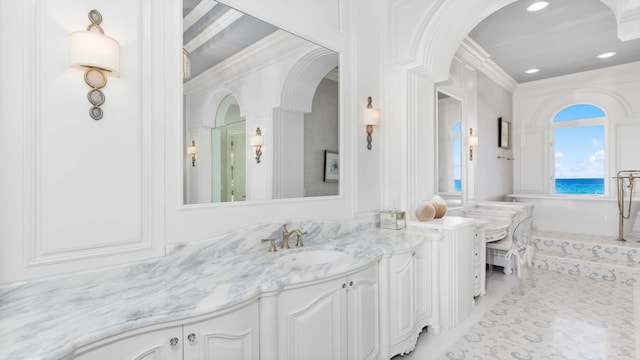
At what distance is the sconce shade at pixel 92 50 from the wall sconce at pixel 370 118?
188 centimetres

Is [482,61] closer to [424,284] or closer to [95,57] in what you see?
[424,284]

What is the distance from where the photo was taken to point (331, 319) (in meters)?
1.69

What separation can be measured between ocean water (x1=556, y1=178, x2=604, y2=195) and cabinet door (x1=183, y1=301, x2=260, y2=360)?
6.53 meters

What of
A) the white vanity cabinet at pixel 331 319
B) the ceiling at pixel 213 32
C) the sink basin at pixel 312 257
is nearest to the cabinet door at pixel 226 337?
the white vanity cabinet at pixel 331 319

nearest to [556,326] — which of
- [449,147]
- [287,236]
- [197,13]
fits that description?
[449,147]

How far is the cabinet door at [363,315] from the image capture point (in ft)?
5.92

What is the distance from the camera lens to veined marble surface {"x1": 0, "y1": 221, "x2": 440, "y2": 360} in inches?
39.1

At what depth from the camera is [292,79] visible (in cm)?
232

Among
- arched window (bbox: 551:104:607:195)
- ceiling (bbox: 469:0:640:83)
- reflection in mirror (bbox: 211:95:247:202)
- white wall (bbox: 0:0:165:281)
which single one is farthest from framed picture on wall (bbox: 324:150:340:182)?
arched window (bbox: 551:104:607:195)

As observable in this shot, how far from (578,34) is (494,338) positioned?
12.7 ft

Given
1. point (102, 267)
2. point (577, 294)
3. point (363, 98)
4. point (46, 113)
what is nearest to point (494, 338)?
point (577, 294)

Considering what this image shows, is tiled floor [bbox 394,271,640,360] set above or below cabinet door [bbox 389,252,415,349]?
below

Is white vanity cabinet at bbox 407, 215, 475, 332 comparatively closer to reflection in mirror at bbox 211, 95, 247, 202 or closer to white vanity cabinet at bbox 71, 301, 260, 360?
reflection in mirror at bbox 211, 95, 247, 202

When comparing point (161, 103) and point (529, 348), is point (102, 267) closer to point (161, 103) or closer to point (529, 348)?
point (161, 103)
